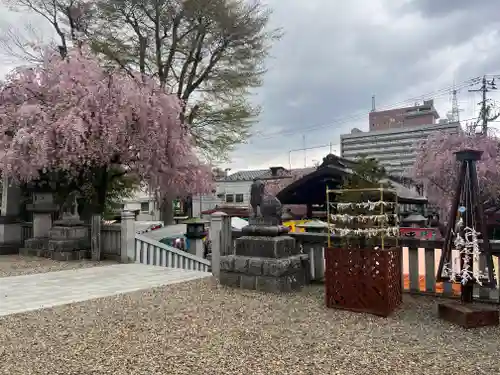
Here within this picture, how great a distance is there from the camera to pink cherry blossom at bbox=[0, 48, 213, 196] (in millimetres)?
10477

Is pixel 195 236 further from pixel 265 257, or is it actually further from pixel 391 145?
pixel 391 145

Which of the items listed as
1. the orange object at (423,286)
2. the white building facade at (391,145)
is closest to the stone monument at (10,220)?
the orange object at (423,286)

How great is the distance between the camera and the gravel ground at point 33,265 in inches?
335

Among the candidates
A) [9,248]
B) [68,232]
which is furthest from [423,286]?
[9,248]

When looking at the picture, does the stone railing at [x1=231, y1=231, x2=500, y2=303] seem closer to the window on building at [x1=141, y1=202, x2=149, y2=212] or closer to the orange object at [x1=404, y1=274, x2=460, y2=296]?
the orange object at [x1=404, y1=274, x2=460, y2=296]

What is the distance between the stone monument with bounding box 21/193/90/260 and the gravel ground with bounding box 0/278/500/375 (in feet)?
16.8

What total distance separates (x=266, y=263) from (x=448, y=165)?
45.5 feet

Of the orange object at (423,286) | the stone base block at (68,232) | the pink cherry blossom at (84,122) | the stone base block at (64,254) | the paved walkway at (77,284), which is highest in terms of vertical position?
the pink cherry blossom at (84,122)

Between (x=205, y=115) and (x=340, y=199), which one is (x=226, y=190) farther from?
(x=340, y=199)

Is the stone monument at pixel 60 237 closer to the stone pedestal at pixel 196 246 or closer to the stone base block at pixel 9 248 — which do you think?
the stone base block at pixel 9 248

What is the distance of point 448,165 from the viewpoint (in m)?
17.3

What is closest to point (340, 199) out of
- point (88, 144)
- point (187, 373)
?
point (187, 373)

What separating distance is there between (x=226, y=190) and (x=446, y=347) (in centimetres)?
3867

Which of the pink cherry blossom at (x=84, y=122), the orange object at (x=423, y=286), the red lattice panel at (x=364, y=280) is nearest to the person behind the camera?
the red lattice panel at (x=364, y=280)
